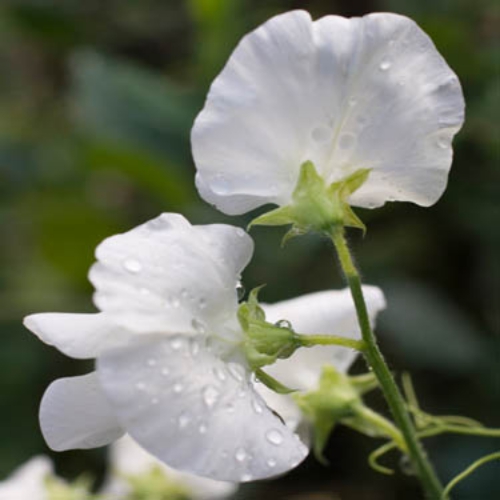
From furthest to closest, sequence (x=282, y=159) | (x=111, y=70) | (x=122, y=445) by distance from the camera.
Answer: (x=111, y=70)
(x=122, y=445)
(x=282, y=159)

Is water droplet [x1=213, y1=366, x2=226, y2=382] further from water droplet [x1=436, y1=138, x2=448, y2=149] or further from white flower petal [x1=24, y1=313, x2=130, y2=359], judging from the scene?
water droplet [x1=436, y1=138, x2=448, y2=149]

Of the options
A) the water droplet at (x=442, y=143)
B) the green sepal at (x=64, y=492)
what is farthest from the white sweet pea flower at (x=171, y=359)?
the green sepal at (x=64, y=492)

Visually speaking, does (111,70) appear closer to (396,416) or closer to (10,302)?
(10,302)

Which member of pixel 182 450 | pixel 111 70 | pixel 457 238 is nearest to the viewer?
pixel 182 450

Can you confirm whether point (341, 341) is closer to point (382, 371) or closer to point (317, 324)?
point (382, 371)

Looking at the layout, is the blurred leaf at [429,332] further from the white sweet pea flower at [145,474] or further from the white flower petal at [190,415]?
the white flower petal at [190,415]

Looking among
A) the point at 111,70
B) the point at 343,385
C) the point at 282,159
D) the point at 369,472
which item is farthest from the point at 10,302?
the point at 282,159

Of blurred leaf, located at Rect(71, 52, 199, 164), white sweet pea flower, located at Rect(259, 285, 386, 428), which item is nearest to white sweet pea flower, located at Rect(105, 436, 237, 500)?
white sweet pea flower, located at Rect(259, 285, 386, 428)
